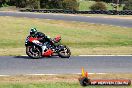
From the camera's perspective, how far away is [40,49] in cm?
Result: 1794

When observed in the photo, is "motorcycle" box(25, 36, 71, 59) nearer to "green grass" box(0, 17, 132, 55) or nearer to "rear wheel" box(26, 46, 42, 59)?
"rear wheel" box(26, 46, 42, 59)

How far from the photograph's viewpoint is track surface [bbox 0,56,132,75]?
15156 mm

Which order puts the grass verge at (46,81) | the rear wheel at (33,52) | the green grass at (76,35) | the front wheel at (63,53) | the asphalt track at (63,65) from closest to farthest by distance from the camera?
the grass verge at (46,81) < the asphalt track at (63,65) < the rear wheel at (33,52) < the front wheel at (63,53) < the green grass at (76,35)

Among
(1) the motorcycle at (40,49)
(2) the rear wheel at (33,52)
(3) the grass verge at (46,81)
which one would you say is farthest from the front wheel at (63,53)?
(3) the grass verge at (46,81)

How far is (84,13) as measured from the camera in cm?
5725

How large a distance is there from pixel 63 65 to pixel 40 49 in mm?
2085

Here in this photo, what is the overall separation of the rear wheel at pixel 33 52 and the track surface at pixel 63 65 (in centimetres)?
25

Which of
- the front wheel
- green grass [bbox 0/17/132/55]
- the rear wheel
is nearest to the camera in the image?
the rear wheel

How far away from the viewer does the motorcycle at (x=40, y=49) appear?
1780cm

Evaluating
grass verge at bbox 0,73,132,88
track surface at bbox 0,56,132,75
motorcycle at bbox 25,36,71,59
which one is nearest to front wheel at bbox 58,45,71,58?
motorcycle at bbox 25,36,71,59

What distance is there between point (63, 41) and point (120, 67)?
11.1 meters

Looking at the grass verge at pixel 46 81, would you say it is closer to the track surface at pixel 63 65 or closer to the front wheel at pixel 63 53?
the track surface at pixel 63 65

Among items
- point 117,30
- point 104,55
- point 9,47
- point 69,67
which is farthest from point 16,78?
point 117,30

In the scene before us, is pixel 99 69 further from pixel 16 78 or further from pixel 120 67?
pixel 16 78
